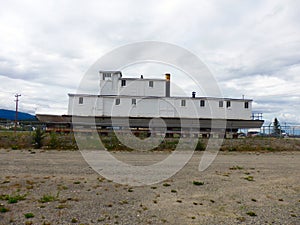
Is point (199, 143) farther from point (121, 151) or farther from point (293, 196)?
point (293, 196)

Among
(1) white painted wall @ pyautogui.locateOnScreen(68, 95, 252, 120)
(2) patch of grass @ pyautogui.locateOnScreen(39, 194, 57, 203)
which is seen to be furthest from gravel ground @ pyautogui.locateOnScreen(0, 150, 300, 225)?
(1) white painted wall @ pyautogui.locateOnScreen(68, 95, 252, 120)

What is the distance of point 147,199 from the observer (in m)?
6.81

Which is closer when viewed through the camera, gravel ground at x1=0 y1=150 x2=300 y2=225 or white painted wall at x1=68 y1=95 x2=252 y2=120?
gravel ground at x1=0 y1=150 x2=300 y2=225

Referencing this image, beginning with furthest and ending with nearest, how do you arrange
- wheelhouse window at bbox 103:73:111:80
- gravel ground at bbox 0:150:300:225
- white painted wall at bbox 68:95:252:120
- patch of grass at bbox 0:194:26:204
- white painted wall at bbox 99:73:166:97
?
1. wheelhouse window at bbox 103:73:111:80
2. white painted wall at bbox 99:73:166:97
3. white painted wall at bbox 68:95:252:120
4. patch of grass at bbox 0:194:26:204
5. gravel ground at bbox 0:150:300:225

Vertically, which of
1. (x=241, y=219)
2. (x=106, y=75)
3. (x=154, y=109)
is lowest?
(x=241, y=219)

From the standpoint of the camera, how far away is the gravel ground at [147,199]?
5.45 meters

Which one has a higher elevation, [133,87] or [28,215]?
[133,87]

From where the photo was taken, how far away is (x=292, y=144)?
2295cm

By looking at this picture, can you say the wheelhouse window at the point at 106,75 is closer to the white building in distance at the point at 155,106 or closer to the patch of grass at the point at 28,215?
the white building in distance at the point at 155,106

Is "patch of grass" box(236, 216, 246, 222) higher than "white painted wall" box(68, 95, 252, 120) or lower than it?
lower

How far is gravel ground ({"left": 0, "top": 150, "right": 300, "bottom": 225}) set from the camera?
214 inches

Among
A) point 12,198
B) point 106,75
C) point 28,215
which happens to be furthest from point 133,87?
point 28,215

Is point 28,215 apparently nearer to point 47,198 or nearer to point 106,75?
point 47,198

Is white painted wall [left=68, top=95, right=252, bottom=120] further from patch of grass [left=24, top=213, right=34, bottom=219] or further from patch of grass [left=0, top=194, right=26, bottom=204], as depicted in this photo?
patch of grass [left=24, top=213, right=34, bottom=219]
